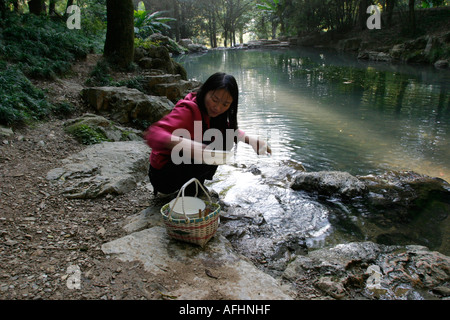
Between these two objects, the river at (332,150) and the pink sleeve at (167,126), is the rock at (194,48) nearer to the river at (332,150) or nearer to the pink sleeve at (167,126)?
the river at (332,150)

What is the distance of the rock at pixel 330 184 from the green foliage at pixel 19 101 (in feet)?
11.7

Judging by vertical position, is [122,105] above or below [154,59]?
below

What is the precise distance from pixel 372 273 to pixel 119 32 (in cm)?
696

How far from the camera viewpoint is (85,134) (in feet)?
13.4

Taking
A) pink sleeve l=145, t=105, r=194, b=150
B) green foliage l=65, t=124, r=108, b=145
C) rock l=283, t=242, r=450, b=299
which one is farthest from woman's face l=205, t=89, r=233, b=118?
green foliage l=65, t=124, r=108, b=145

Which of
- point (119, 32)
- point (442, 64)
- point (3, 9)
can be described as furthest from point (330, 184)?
point (442, 64)

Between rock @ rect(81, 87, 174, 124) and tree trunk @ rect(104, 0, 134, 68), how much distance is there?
2150 millimetres

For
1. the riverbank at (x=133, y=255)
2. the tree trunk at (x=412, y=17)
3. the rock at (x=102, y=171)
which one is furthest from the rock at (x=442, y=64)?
the rock at (x=102, y=171)

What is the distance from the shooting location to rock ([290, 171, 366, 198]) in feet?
11.8

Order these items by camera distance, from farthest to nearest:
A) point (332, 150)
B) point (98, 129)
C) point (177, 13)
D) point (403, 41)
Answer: point (177, 13) < point (403, 41) < point (332, 150) < point (98, 129)

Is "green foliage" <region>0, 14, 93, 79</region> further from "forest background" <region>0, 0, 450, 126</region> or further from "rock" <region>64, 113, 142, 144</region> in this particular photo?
"rock" <region>64, 113, 142, 144</region>

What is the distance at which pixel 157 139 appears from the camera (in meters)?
2.00

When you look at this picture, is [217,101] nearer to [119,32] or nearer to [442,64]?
[119,32]
